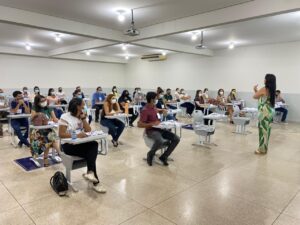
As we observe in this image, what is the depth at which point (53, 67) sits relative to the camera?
38.6ft

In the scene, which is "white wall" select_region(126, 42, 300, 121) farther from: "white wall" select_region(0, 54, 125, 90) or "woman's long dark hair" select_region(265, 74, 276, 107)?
"woman's long dark hair" select_region(265, 74, 276, 107)

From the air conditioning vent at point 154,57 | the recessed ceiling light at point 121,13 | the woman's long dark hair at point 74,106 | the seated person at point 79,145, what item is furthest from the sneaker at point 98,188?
the air conditioning vent at point 154,57

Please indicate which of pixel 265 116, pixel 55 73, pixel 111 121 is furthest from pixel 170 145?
pixel 55 73

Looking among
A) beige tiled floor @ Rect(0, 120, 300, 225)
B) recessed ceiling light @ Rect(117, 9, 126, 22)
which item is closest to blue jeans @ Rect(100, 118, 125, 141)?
beige tiled floor @ Rect(0, 120, 300, 225)

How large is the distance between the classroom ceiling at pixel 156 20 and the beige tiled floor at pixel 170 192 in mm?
2900

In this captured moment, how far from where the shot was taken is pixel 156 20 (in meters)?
5.77

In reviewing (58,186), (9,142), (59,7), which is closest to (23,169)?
(58,186)

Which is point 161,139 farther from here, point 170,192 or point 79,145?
point 79,145

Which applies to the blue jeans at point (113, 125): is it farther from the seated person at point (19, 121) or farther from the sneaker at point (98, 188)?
the sneaker at point (98, 188)

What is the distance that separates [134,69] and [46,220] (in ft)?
41.0

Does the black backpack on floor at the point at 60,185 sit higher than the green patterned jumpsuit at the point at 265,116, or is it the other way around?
the green patterned jumpsuit at the point at 265,116

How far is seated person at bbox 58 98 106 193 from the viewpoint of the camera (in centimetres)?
291

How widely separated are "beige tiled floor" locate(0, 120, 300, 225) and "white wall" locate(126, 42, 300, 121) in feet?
16.2

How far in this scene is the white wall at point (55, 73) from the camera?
10477mm
